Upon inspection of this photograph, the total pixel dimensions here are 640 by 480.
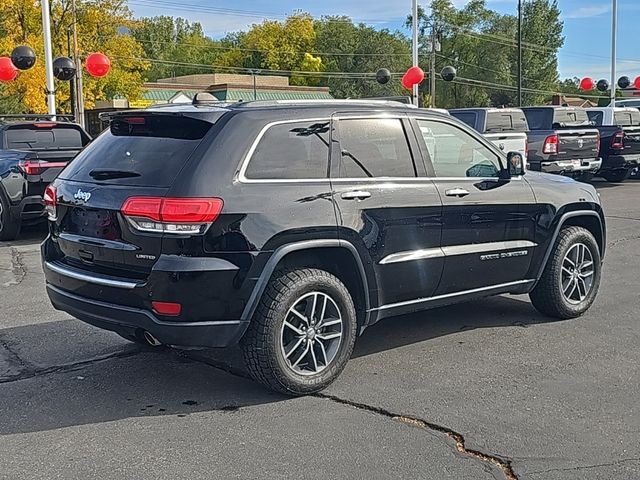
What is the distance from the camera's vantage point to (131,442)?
13.2 feet

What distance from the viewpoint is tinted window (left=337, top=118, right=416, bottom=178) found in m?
5.01

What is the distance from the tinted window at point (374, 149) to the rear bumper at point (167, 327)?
128 centimetres

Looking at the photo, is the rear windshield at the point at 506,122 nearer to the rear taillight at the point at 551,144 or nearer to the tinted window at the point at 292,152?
the rear taillight at the point at 551,144

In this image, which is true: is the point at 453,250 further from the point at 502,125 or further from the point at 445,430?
the point at 502,125

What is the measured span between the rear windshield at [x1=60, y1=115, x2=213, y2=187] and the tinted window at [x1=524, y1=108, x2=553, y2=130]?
13.5 m

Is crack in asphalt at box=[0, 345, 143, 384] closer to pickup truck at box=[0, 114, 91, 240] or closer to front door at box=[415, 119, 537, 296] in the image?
front door at box=[415, 119, 537, 296]

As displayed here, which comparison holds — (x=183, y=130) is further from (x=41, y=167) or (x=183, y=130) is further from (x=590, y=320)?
(x=41, y=167)

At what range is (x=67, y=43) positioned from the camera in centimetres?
3206

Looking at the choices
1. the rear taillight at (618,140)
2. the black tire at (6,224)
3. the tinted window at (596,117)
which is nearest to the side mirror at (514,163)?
the black tire at (6,224)

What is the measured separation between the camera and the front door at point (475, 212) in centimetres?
548

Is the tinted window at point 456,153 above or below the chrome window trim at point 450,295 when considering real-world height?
above

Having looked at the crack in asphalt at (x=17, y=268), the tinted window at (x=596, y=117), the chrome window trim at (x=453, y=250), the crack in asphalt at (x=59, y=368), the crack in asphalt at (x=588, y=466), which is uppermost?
the tinted window at (x=596, y=117)

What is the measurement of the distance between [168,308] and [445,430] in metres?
1.70

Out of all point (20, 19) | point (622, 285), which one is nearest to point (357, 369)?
point (622, 285)
